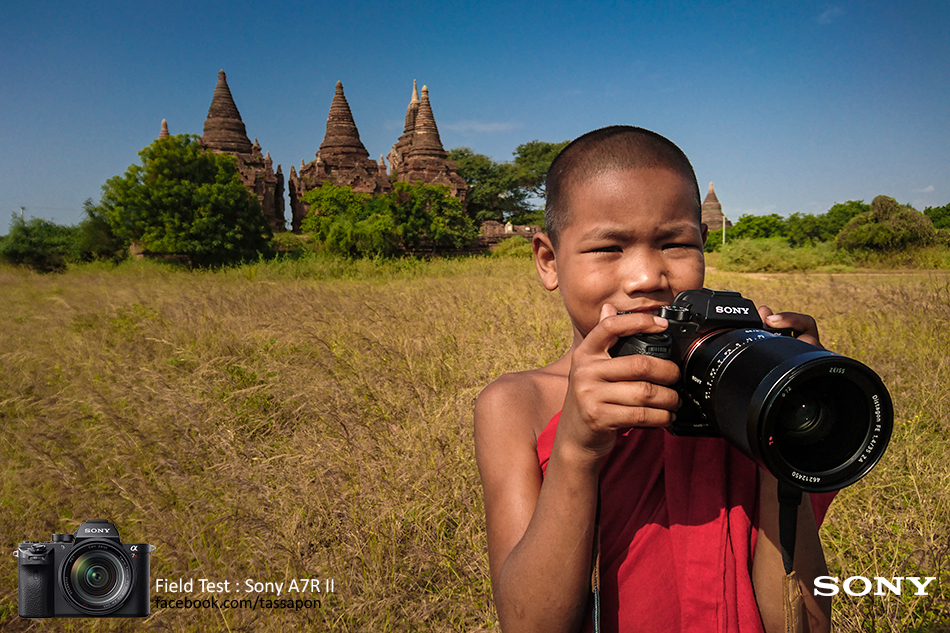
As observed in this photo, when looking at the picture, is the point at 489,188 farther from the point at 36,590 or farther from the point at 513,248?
the point at 36,590

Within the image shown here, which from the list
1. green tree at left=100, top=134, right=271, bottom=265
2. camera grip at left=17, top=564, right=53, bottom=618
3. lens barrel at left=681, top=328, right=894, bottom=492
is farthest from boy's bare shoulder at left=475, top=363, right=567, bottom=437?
green tree at left=100, top=134, right=271, bottom=265

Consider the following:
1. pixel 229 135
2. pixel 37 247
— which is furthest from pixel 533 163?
pixel 37 247

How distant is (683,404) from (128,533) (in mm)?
2078

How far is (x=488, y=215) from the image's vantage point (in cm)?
3116

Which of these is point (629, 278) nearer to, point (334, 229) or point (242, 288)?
point (242, 288)

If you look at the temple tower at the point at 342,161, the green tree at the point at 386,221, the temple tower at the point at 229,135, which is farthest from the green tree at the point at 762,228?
the temple tower at the point at 229,135

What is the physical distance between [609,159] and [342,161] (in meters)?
22.1

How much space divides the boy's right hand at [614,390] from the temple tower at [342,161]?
20212 millimetres

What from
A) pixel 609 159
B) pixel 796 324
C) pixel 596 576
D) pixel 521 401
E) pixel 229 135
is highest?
pixel 229 135

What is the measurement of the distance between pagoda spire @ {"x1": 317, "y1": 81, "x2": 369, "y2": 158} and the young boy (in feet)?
74.7

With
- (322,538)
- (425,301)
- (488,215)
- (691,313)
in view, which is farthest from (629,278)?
(488,215)

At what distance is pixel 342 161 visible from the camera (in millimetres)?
21156

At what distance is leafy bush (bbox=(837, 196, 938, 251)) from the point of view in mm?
15070

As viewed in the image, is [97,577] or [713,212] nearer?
[97,577]
